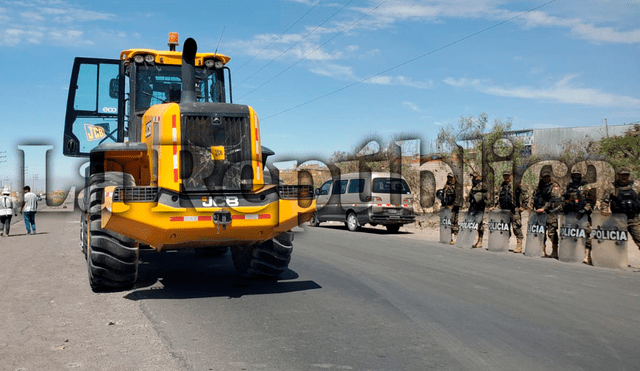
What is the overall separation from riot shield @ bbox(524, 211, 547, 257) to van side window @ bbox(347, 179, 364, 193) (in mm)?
7286

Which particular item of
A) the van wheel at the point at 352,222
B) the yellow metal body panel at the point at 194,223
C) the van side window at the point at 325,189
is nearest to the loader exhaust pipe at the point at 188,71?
the yellow metal body panel at the point at 194,223

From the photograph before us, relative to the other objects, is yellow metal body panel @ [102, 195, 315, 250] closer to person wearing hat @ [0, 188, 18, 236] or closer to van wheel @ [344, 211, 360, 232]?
van wheel @ [344, 211, 360, 232]

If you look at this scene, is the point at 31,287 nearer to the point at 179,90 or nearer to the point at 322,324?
the point at 179,90

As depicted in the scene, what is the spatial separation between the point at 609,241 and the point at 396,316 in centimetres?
686

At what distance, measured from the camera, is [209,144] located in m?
7.71

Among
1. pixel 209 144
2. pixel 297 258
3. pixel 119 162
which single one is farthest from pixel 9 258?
pixel 209 144

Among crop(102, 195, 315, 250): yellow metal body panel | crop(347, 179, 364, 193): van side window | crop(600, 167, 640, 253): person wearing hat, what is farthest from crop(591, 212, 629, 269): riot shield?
crop(347, 179, 364, 193): van side window

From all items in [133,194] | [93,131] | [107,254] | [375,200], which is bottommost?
[107,254]

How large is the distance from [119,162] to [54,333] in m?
3.32

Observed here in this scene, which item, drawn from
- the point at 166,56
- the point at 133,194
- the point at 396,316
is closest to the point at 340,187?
the point at 166,56

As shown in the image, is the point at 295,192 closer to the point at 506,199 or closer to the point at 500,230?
the point at 500,230

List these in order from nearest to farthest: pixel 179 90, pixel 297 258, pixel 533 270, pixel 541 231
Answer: pixel 179 90 → pixel 533 270 → pixel 297 258 → pixel 541 231

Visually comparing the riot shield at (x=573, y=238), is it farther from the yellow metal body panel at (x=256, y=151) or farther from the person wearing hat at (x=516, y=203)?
Answer: the yellow metal body panel at (x=256, y=151)

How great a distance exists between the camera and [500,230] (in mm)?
13945
